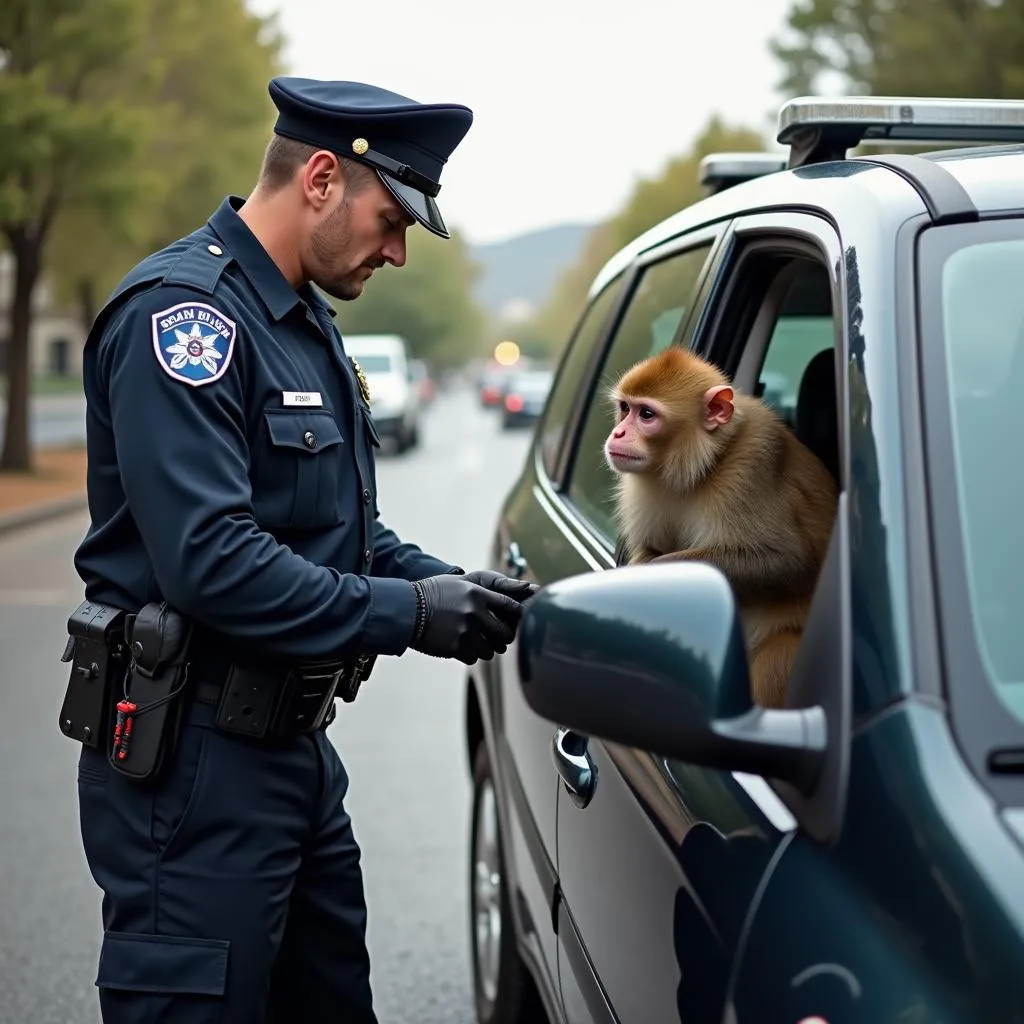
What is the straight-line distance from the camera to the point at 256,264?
7.90ft

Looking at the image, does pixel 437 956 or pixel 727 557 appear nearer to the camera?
pixel 727 557

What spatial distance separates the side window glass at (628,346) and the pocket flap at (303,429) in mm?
784

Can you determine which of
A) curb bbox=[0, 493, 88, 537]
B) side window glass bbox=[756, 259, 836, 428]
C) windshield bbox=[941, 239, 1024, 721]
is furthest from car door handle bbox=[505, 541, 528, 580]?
curb bbox=[0, 493, 88, 537]

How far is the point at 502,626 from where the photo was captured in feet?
7.77

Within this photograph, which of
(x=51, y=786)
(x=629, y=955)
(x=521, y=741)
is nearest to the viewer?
(x=629, y=955)

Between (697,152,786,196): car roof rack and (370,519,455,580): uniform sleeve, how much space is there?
41.2 inches

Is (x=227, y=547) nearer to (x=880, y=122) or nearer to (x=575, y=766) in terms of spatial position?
(x=575, y=766)

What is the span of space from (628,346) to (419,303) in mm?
97788

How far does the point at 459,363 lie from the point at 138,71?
128556mm

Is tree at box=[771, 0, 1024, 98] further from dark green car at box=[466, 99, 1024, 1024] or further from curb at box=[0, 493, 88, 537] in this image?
dark green car at box=[466, 99, 1024, 1024]

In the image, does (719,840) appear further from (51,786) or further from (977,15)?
(977,15)

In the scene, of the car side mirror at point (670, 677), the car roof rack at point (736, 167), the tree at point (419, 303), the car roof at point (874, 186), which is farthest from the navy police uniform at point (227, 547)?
the tree at point (419, 303)

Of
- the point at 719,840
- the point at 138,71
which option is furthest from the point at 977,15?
the point at 719,840

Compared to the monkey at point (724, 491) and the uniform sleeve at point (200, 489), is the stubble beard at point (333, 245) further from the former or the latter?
the monkey at point (724, 491)
